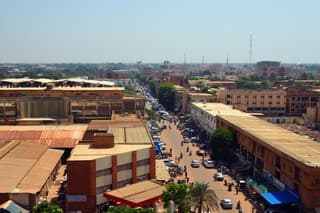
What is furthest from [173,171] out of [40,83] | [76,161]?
[40,83]

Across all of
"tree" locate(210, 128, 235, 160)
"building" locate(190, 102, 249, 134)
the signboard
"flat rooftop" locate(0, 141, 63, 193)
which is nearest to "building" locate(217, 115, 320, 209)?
"tree" locate(210, 128, 235, 160)

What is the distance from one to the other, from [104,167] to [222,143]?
18.1 meters

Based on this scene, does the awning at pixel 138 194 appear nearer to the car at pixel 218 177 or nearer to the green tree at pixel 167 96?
the car at pixel 218 177

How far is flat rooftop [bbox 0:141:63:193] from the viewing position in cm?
2868

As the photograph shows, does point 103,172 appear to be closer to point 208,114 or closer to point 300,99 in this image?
point 208,114

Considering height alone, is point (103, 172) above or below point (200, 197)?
above

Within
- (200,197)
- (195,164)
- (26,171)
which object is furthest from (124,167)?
(195,164)

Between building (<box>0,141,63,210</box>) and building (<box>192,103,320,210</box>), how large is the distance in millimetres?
17088

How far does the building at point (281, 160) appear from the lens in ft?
94.9

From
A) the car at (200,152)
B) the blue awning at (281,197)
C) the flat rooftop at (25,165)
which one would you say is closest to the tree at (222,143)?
the car at (200,152)

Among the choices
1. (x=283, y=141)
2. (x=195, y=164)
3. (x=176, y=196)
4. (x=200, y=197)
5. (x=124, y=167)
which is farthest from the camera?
(x=195, y=164)

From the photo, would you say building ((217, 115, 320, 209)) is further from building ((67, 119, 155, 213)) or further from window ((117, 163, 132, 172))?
window ((117, 163, 132, 172))

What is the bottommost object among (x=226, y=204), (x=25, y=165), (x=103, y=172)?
(x=226, y=204)

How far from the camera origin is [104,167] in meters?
30.2
